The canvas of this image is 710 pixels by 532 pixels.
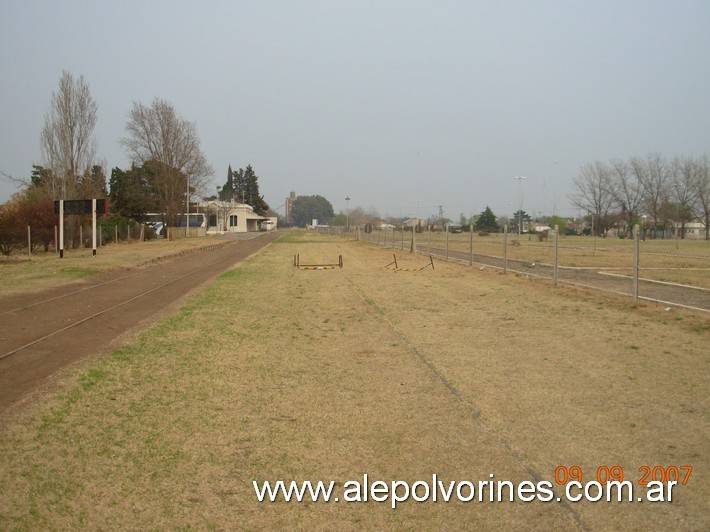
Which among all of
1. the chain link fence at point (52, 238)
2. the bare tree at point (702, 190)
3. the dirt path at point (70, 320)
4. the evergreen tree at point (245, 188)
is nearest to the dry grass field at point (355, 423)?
the dirt path at point (70, 320)

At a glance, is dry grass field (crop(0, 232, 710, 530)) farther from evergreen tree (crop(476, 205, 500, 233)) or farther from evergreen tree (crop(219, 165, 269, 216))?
evergreen tree (crop(219, 165, 269, 216))

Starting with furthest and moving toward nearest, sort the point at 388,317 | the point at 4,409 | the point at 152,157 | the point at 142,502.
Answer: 1. the point at 152,157
2. the point at 388,317
3. the point at 4,409
4. the point at 142,502

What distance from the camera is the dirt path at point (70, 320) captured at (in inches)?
303

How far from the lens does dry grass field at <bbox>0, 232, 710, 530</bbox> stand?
3.93 m

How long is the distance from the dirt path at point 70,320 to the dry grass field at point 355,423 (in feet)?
1.78

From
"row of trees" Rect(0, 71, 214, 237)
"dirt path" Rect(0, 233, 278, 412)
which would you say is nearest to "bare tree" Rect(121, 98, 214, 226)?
"row of trees" Rect(0, 71, 214, 237)

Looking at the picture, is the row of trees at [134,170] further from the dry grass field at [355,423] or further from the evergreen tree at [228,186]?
the evergreen tree at [228,186]

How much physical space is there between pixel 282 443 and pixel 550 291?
41.8ft

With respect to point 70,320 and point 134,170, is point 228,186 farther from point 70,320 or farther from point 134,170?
point 70,320

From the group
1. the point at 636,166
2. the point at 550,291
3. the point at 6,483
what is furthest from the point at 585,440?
the point at 636,166

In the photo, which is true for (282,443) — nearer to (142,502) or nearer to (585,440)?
(142,502)

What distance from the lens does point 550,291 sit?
16.5m

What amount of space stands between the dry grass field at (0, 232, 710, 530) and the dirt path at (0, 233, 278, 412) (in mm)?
543

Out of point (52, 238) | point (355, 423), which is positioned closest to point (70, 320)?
point (355, 423)
